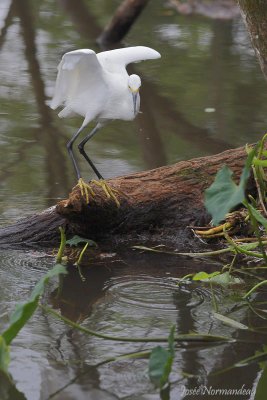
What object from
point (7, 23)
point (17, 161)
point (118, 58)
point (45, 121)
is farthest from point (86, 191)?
point (7, 23)

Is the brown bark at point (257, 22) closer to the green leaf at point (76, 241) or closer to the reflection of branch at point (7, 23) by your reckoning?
the green leaf at point (76, 241)

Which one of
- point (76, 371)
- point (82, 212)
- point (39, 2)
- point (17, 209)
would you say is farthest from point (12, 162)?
point (39, 2)

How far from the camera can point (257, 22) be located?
4.48m

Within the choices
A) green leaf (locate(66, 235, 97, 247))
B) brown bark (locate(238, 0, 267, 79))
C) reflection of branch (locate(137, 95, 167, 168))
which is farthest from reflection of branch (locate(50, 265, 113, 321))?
reflection of branch (locate(137, 95, 167, 168))

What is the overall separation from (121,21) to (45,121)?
2392mm

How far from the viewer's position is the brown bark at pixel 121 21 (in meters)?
8.93

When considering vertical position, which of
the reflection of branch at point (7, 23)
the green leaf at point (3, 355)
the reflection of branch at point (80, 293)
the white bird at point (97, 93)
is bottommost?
the reflection of branch at point (7, 23)

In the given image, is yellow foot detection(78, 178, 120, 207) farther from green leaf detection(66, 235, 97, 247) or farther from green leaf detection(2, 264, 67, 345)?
green leaf detection(2, 264, 67, 345)

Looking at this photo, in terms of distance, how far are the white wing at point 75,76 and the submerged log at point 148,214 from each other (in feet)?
2.28

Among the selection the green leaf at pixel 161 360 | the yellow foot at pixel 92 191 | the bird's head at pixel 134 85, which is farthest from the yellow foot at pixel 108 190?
the green leaf at pixel 161 360

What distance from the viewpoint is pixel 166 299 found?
4.19 meters

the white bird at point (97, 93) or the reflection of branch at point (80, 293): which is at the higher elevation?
the white bird at point (97, 93)

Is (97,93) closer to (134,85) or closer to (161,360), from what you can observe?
(134,85)

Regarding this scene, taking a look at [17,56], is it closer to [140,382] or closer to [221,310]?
[221,310]
